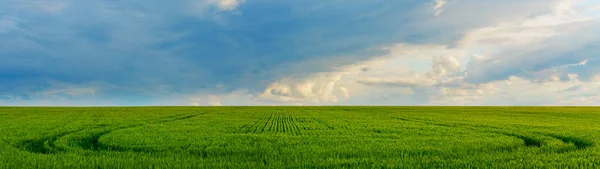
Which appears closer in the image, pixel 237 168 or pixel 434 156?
pixel 237 168

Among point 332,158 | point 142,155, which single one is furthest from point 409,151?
point 142,155

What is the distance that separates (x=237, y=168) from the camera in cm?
1098

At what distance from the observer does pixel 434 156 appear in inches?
516

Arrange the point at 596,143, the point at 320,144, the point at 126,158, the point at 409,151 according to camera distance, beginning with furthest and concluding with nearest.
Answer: the point at 596,143 < the point at 320,144 < the point at 409,151 < the point at 126,158

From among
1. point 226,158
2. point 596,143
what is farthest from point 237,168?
point 596,143

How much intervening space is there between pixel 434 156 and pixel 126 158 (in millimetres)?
10148

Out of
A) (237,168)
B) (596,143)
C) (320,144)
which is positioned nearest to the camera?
(237,168)

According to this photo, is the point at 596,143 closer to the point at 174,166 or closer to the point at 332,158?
the point at 332,158

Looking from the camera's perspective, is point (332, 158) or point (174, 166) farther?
point (332, 158)

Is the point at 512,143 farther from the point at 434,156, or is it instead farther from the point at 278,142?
the point at 278,142

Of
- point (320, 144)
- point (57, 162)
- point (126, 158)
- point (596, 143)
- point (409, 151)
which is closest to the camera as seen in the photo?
point (57, 162)

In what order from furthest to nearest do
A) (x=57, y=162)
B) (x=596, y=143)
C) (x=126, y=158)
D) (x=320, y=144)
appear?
(x=596, y=143), (x=320, y=144), (x=126, y=158), (x=57, y=162)

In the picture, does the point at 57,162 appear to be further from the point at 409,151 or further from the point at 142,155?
the point at 409,151

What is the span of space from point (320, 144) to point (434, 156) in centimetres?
465
